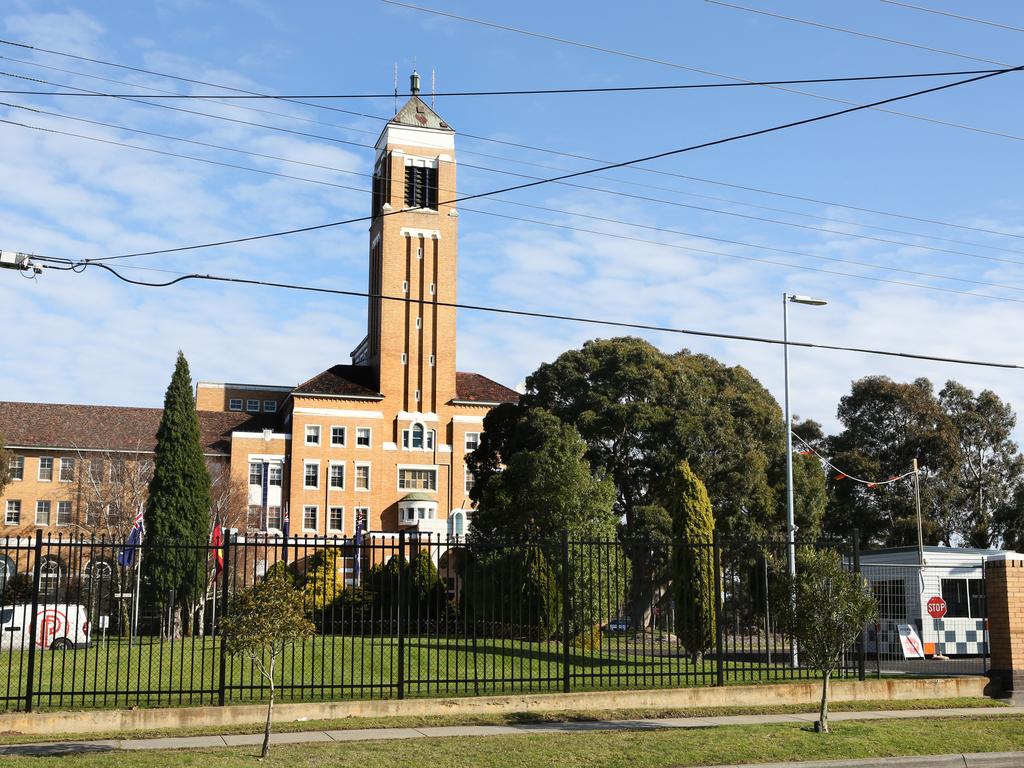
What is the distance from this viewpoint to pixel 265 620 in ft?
42.9

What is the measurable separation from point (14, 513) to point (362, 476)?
2536 centimetres

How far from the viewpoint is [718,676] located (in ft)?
60.2

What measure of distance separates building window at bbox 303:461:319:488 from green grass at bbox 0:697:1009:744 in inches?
2409

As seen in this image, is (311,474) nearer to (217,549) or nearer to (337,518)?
(337,518)

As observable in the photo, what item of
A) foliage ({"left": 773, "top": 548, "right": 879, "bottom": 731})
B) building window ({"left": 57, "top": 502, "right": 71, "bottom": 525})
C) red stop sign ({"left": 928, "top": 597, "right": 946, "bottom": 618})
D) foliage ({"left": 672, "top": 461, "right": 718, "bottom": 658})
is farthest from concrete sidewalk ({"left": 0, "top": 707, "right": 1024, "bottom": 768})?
building window ({"left": 57, "top": 502, "right": 71, "bottom": 525})

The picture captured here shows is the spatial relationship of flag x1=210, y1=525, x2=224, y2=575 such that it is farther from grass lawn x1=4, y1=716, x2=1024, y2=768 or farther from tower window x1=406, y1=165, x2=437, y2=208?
tower window x1=406, y1=165, x2=437, y2=208

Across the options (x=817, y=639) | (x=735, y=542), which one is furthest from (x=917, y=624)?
(x=817, y=639)

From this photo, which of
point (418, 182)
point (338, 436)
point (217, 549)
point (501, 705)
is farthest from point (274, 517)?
point (501, 705)

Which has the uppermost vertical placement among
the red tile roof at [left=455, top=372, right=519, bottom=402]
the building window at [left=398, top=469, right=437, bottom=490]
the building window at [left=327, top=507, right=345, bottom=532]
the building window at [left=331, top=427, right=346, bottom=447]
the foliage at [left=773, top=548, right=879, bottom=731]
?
the red tile roof at [left=455, top=372, right=519, bottom=402]

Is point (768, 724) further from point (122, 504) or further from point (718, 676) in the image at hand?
point (122, 504)

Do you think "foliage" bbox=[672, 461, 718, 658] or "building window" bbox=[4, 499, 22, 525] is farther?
"building window" bbox=[4, 499, 22, 525]

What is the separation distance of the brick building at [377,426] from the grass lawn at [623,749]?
59.5 meters

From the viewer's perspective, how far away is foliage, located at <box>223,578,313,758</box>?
1305cm

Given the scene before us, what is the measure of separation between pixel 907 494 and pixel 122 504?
4807cm
